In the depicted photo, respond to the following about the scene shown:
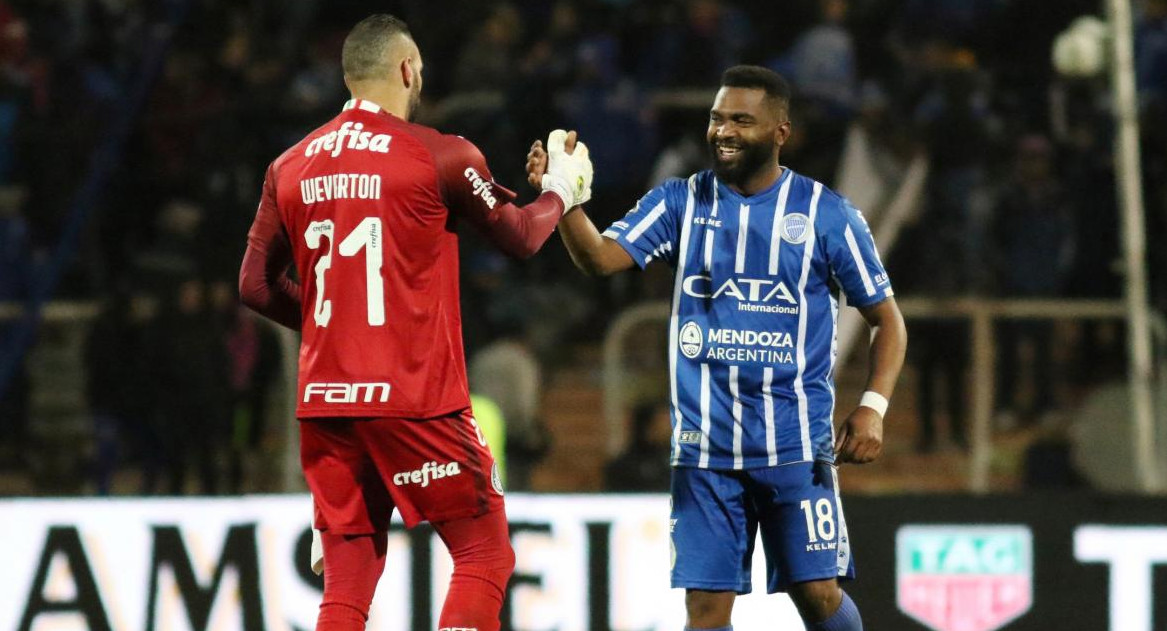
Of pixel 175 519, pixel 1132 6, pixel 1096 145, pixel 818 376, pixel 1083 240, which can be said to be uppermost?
pixel 1132 6

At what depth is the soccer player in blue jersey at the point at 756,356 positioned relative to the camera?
208 inches

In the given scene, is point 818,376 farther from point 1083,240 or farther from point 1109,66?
point 1083,240

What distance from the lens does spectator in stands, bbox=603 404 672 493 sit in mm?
9234

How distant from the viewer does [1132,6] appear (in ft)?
39.6

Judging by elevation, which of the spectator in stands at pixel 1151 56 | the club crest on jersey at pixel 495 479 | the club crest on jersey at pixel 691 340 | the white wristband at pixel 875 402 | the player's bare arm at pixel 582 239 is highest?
the spectator in stands at pixel 1151 56

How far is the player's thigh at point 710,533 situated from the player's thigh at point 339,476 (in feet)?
3.14

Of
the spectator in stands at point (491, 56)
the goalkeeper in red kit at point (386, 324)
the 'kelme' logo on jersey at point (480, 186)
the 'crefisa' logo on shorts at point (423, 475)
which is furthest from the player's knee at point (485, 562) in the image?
the spectator in stands at point (491, 56)

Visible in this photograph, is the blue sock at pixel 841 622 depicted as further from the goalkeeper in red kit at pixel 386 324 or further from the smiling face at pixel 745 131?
the smiling face at pixel 745 131

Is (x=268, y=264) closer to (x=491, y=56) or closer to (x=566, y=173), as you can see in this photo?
(x=566, y=173)

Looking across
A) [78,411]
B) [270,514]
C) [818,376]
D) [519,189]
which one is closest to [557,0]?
[519,189]

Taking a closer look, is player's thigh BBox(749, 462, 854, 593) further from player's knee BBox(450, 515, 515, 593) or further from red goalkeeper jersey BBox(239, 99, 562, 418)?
red goalkeeper jersey BBox(239, 99, 562, 418)

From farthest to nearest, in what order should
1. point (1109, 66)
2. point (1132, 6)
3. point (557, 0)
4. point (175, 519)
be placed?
point (557, 0) → point (1132, 6) → point (1109, 66) → point (175, 519)

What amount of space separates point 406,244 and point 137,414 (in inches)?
231

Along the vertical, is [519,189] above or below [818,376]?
above
